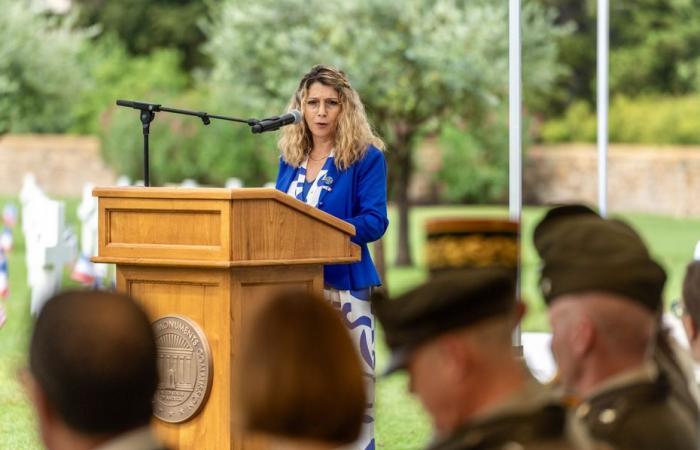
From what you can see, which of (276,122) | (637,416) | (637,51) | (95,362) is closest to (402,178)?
(276,122)

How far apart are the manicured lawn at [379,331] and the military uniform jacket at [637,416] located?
516 millimetres

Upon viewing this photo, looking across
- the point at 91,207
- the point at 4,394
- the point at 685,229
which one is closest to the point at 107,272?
the point at 91,207

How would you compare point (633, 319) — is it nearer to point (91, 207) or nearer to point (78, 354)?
point (78, 354)

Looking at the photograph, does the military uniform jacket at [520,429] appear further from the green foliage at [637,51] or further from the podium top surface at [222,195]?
the green foliage at [637,51]

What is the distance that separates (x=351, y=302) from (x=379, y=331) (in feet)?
9.64

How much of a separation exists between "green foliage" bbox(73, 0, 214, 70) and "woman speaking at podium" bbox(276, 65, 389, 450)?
1798 inches

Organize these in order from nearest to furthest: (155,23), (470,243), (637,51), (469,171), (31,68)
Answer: (470,243) → (31,68) → (469,171) → (637,51) → (155,23)

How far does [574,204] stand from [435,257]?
818 mm

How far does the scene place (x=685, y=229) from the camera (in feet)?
114

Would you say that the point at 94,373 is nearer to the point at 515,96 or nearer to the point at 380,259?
the point at 515,96

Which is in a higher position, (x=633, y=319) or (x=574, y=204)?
(x=574, y=204)

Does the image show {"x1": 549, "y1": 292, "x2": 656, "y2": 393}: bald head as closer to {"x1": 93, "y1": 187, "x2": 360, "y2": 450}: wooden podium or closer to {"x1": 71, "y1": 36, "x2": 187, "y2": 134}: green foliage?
{"x1": 93, "y1": 187, "x2": 360, "y2": 450}: wooden podium

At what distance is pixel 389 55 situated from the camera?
2380 centimetres

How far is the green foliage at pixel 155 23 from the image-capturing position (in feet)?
172
